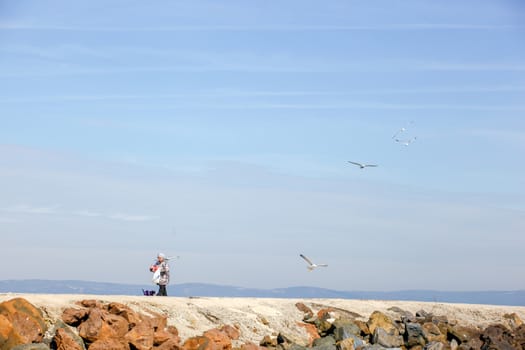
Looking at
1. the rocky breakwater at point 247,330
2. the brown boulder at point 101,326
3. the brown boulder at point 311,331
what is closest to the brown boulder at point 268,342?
the rocky breakwater at point 247,330

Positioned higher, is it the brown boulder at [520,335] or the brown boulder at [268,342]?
the brown boulder at [520,335]

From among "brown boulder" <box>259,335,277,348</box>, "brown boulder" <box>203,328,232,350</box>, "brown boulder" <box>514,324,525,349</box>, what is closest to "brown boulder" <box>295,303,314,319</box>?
"brown boulder" <box>259,335,277,348</box>

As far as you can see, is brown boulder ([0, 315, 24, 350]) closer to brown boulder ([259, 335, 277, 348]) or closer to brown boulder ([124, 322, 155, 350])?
brown boulder ([124, 322, 155, 350])

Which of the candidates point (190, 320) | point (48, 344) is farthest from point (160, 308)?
point (48, 344)

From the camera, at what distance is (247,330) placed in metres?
35.6

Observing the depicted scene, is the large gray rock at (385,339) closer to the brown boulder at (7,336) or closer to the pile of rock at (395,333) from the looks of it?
the pile of rock at (395,333)

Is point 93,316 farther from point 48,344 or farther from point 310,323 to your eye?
point 310,323

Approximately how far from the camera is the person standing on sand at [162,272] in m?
38.5

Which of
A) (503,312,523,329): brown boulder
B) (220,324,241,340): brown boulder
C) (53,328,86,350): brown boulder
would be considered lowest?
(53,328,86,350): brown boulder

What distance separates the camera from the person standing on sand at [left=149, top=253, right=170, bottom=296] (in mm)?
38531

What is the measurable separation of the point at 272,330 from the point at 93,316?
8502 millimetres

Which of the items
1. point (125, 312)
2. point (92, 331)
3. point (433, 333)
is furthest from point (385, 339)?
point (92, 331)

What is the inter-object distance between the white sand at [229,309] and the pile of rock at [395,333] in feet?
2.24

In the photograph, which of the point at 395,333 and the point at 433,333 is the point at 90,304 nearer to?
the point at 395,333
